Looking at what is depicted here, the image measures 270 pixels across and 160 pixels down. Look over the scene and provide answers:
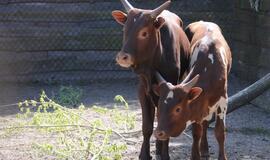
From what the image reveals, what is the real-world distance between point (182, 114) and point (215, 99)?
524 mm

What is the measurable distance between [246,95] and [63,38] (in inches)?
163

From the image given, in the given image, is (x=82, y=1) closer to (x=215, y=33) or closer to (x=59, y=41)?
(x=59, y=41)

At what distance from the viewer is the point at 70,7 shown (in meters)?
10.9

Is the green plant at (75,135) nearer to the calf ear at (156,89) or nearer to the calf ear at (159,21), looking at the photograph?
the calf ear at (156,89)

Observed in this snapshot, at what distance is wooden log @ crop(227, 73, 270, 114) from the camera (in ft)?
25.2

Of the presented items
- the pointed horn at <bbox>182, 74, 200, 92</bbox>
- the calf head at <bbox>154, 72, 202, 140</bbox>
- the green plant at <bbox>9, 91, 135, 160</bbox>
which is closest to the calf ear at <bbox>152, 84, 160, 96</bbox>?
the calf head at <bbox>154, 72, 202, 140</bbox>

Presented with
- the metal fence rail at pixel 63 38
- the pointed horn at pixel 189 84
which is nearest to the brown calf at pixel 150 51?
the pointed horn at pixel 189 84

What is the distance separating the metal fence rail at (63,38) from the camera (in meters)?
10.7

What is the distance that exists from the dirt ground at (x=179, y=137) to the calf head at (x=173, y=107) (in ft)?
3.94

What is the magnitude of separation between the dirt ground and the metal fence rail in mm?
337

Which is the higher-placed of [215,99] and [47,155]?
[215,99]

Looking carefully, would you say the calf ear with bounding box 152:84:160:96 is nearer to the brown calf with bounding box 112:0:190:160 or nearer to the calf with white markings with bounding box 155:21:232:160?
the calf with white markings with bounding box 155:21:232:160

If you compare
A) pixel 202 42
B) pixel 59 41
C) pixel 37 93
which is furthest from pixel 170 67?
pixel 59 41

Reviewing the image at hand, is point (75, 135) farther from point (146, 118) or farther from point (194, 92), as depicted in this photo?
point (194, 92)
